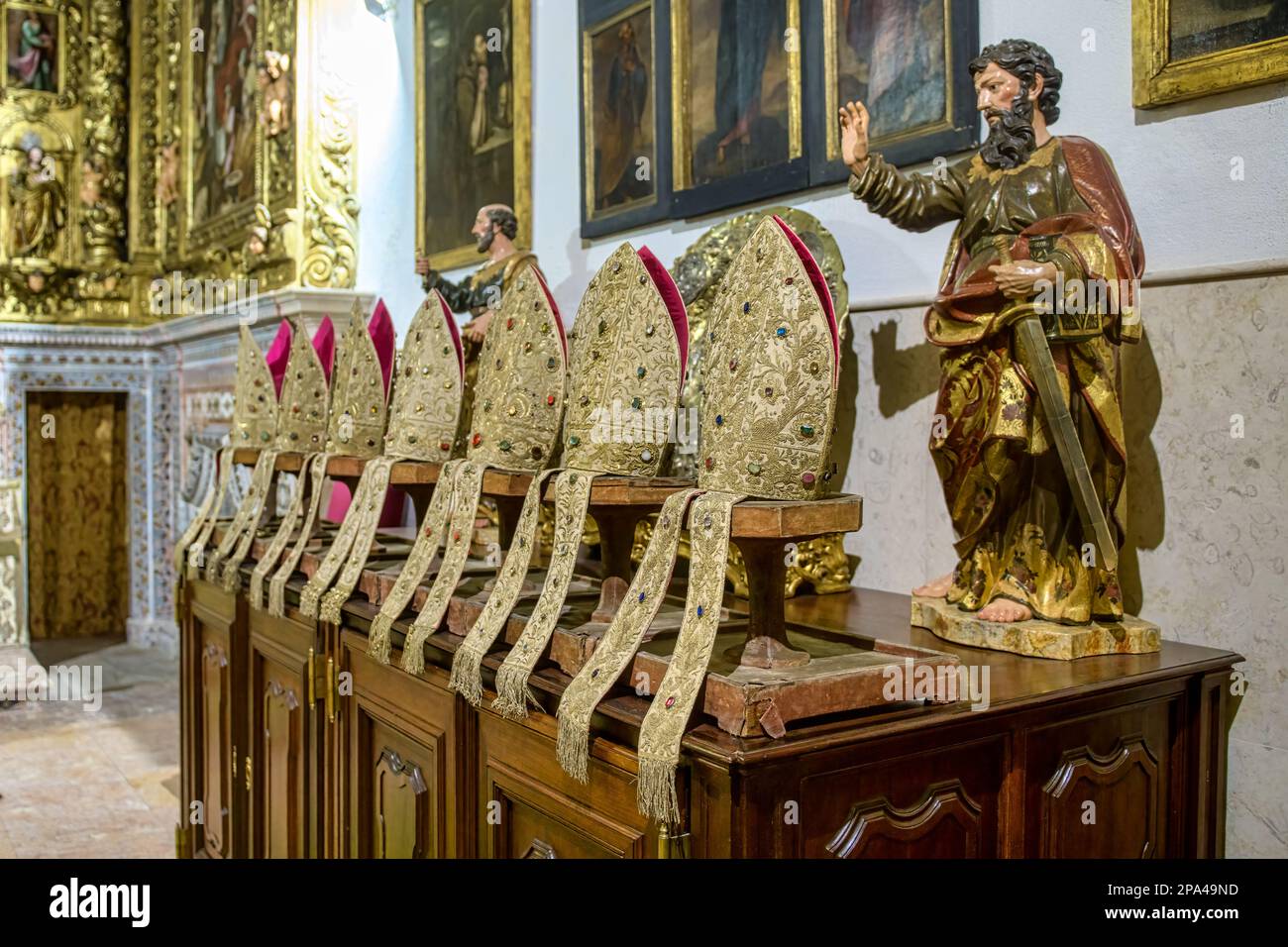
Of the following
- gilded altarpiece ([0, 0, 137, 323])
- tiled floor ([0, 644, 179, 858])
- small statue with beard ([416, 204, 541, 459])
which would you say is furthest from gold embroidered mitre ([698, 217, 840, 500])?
gilded altarpiece ([0, 0, 137, 323])

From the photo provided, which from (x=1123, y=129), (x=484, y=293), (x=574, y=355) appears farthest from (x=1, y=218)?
(x=1123, y=129)

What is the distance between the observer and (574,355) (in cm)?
246

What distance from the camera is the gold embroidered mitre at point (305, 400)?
12.2 ft

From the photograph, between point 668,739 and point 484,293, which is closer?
point 668,739

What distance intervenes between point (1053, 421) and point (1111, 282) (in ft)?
0.88

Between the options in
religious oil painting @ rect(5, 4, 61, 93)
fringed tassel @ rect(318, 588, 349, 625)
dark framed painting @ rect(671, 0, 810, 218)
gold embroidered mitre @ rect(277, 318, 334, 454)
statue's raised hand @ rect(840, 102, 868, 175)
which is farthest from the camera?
religious oil painting @ rect(5, 4, 61, 93)

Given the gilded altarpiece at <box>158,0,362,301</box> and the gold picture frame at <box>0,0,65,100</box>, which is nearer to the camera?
the gilded altarpiece at <box>158,0,362,301</box>

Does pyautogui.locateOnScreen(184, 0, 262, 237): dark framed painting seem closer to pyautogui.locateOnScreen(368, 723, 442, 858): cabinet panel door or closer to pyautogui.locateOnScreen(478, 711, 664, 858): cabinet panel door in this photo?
pyautogui.locateOnScreen(368, 723, 442, 858): cabinet panel door

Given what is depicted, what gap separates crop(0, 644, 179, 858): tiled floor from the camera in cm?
475

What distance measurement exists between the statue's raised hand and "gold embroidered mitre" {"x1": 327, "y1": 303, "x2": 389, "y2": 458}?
140 centimetres

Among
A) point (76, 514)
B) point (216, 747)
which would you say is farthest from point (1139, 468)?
point (76, 514)

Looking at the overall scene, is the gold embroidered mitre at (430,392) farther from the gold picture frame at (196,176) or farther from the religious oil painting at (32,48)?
the religious oil painting at (32,48)

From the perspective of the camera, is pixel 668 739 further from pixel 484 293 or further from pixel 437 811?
pixel 484 293

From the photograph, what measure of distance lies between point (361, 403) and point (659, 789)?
193 cm
